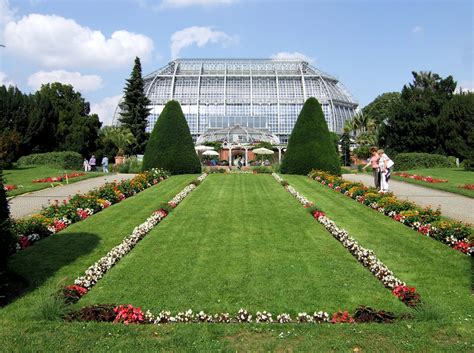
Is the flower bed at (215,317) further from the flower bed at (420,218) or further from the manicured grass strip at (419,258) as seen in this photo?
the flower bed at (420,218)

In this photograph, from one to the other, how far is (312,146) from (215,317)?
20.1 metres

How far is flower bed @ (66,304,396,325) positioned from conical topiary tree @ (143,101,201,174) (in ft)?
65.7

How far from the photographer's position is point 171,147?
25.3 meters

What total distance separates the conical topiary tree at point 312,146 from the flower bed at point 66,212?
1005 centimetres

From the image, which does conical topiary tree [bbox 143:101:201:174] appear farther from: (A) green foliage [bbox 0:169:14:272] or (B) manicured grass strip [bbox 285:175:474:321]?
(A) green foliage [bbox 0:169:14:272]

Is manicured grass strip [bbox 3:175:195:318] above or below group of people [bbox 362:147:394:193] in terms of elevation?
below

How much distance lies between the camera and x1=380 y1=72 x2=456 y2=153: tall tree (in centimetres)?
4181

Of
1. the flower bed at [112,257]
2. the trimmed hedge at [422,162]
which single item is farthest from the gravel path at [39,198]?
the trimmed hedge at [422,162]

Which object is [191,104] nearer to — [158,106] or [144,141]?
[158,106]

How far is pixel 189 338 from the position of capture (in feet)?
15.7

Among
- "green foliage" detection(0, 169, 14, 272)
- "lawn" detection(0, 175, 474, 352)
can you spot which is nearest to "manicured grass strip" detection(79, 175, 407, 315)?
"lawn" detection(0, 175, 474, 352)

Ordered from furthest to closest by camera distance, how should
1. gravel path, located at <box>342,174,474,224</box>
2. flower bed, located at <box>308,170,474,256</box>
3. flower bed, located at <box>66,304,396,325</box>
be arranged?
gravel path, located at <box>342,174,474,224</box> → flower bed, located at <box>308,170,474,256</box> → flower bed, located at <box>66,304,396,325</box>

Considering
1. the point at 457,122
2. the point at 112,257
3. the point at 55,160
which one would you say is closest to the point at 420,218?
the point at 112,257

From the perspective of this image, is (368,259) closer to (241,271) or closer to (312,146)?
(241,271)
